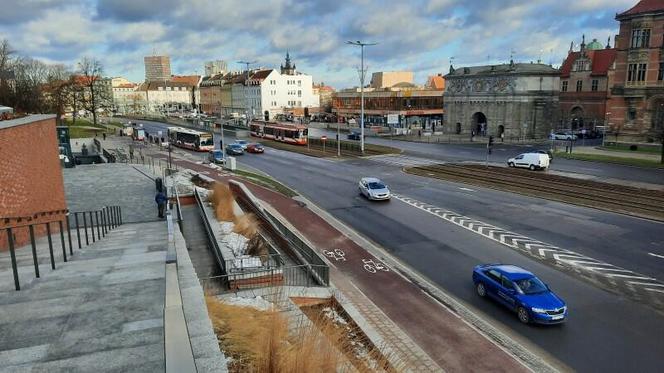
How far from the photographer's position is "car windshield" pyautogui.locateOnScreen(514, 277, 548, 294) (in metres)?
14.9

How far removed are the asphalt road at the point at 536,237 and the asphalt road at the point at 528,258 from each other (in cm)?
3

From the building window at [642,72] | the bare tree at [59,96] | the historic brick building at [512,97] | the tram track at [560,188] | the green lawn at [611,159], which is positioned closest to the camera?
the tram track at [560,188]

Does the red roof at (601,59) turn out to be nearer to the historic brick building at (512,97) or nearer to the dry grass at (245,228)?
the historic brick building at (512,97)

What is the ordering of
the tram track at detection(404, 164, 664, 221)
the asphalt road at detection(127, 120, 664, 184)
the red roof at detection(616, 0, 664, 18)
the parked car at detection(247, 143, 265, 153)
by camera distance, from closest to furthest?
the tram track at detection(404, 164, 664, 221) → the asphalt road at detection(127, 120, 664, 184) → the red roof at detection(616, 0, 664, 18) → the parked car at detection(247, 143, 265, 153)

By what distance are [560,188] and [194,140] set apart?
46.7 metres

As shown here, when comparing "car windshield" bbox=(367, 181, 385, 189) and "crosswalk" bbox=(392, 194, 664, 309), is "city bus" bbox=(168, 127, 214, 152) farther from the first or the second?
"crosswalk" bbox=(392, 194, 664, 309)

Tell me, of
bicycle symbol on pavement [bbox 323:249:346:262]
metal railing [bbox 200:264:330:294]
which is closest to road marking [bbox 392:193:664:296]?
bicycle symbol on pavement [bbox 323:249:346:262]

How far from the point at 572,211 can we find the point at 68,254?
26.2 m

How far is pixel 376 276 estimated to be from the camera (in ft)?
58.3

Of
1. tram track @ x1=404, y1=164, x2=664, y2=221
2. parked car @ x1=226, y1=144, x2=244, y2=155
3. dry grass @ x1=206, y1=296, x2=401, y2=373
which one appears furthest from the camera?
parked car @ x1=226, y1=144, x2=244, y2=155

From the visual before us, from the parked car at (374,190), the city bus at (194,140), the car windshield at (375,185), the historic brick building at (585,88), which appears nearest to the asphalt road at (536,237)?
the parked car at (374,190)

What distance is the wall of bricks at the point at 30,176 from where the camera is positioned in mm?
13531

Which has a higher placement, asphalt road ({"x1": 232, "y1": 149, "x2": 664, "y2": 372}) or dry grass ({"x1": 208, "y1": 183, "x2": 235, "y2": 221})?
dry grass ({"x1": 208, "y1": 183, "x2": 235, "y2": 221})

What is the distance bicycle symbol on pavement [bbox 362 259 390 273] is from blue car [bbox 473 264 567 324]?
3.59m
